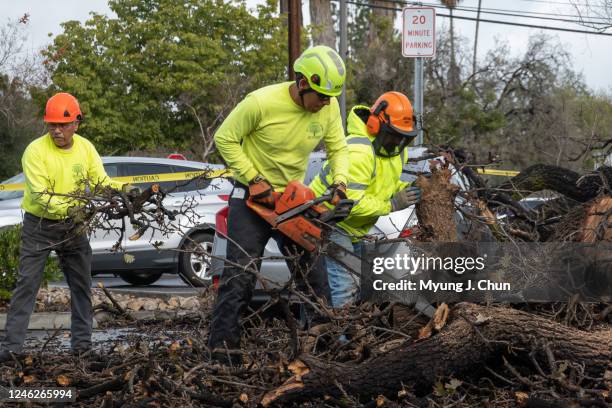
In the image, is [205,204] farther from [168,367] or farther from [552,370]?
[552,370]

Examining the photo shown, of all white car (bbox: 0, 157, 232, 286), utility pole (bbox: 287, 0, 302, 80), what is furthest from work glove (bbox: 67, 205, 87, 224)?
utility pole (bbox: 287, 0, 302, 80)

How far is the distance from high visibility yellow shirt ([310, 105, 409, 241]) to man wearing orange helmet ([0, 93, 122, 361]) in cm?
165

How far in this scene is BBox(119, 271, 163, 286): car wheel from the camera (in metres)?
14.1

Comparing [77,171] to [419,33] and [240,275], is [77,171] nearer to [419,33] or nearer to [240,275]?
[240,275]

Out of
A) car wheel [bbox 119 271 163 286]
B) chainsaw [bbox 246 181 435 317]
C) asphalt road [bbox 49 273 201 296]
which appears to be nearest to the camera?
chainsaw [bbox 246 181 435 317]

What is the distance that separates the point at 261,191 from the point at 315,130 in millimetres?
551

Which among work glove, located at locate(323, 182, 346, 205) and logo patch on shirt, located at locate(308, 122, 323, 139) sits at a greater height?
logo patch on shirt, located at locate(308, 122, 323, 139)

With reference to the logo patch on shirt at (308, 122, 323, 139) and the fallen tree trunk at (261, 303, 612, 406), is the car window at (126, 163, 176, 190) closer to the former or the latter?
the logo patch on shirt at (308, 122, 323, 139)

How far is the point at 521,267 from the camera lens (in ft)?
19.0

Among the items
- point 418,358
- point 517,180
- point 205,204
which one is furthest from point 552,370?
point 205,204

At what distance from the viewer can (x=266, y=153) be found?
6.29 m

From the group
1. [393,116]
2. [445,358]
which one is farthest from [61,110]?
[445,358]

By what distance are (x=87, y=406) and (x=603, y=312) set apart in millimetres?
2758

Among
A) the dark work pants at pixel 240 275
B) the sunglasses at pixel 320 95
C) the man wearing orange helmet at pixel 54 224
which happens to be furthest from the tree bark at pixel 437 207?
the man wearing orange helmet at pixel 54 224
